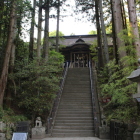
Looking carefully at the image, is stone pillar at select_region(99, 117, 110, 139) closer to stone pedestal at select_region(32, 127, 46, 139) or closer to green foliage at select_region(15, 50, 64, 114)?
stone pedestal at select_region(32, 127, 46, 139)

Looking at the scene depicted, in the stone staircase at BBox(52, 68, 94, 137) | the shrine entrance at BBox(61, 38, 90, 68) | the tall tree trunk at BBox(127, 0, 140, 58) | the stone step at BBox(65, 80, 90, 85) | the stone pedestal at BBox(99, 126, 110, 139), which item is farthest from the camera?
the shrine entrance at BBox(61, 38, 90, 68)

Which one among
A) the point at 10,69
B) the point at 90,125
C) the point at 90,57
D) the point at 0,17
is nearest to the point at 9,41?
the point at 10,69

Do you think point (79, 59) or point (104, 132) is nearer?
point (104, 132)

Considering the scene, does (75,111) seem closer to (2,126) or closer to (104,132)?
(104,132)

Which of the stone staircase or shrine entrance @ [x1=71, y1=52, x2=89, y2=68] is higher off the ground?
shrine entrance @ [x1=71, y1=52, x2=89, y2=68]

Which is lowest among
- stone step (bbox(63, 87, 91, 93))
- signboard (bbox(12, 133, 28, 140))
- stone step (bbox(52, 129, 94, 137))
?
stone step (bbox(52, 129, 94, 137))

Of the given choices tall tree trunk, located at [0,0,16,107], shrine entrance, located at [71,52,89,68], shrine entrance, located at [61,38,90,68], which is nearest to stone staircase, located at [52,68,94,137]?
tall tree trunk, located at [0,0,16,107]

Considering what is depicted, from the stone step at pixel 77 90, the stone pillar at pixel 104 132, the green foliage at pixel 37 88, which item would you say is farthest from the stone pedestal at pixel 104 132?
the stone step at pixel 77 90

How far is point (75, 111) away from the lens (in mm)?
10289

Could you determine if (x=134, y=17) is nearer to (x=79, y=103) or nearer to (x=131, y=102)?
(x=131, y=102)

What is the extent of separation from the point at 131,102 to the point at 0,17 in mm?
9731

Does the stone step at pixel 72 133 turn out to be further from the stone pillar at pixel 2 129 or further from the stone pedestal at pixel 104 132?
the stone pillar at pixel 2 129

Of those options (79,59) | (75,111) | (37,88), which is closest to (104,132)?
(75,111)

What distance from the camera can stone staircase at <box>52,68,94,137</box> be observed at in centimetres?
859
